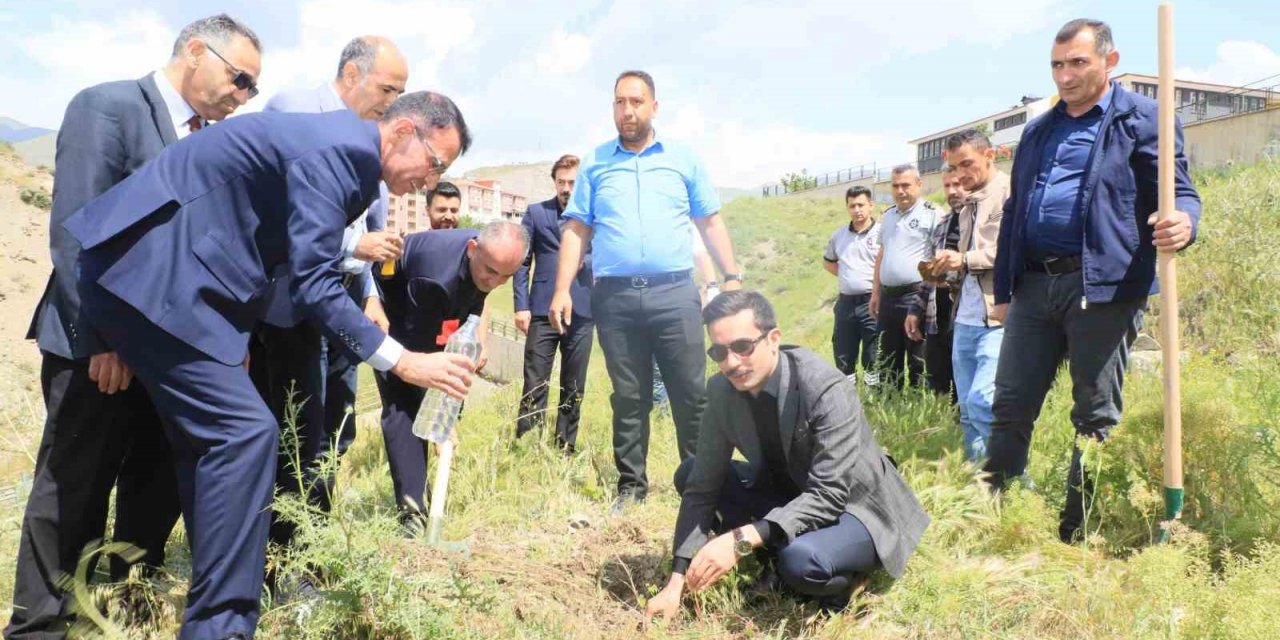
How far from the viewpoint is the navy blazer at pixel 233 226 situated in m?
2.28

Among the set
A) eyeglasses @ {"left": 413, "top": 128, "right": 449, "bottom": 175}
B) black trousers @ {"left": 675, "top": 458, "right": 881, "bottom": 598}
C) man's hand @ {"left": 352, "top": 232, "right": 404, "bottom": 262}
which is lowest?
black trousers @ {"left": 675, "top": 458, "right": 881, "bottom": 598}

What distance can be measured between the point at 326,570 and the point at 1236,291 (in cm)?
893

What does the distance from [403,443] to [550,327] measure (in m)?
2.02

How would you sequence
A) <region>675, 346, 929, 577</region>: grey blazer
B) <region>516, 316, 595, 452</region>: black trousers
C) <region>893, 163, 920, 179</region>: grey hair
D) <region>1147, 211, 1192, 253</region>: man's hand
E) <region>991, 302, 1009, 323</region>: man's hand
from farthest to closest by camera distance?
<region>893, 163, 920, 179</region>: grey hair
<region>516, 316, 595, 452</region>: black trousers
<region>991, 302, 1009, 323</region>: man's hand
<region>1147, 211, 1192, 253</region>: man's hand
<region>675, 346, 929, 577</region>: grey blazer

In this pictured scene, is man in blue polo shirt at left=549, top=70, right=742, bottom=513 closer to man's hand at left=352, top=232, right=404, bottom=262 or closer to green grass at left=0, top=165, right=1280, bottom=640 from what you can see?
green grass at left=0, top=165, right=1280, bottom=640

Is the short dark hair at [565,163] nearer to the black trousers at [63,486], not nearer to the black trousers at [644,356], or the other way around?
the black trousers at [644,356]

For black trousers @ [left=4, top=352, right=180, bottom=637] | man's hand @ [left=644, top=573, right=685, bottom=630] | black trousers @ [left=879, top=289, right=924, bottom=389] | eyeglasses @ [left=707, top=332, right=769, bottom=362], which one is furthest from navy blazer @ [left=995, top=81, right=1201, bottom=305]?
black trousers @ [left=4, top=352, right=180, bottom=637]

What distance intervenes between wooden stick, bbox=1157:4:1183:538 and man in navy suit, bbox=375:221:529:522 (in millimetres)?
2609

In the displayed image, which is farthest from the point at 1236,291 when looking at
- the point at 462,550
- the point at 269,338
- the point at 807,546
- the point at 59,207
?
the point at 59,207

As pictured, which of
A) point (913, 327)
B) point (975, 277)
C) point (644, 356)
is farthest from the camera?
point (913, 327)

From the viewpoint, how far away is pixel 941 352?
5.70 metres

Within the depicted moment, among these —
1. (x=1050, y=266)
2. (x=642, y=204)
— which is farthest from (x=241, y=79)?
(x=1050, y=266)

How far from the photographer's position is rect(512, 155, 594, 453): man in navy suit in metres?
5.34

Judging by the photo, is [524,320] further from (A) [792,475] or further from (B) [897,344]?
(A) [792,475]
